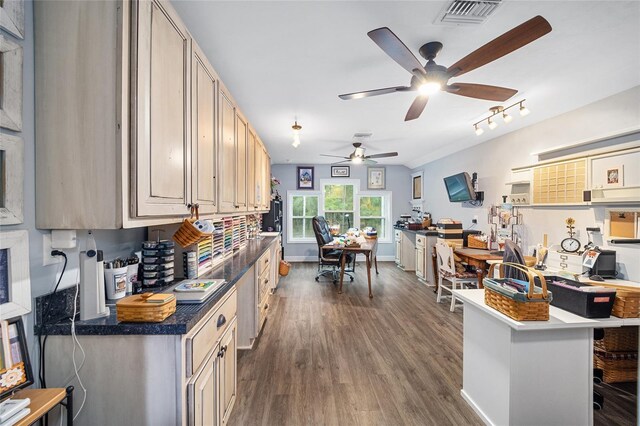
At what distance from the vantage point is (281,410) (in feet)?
6.04

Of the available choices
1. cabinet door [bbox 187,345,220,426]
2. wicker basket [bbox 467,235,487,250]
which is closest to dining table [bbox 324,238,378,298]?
wicker basket [bbox 467,235,487,250]

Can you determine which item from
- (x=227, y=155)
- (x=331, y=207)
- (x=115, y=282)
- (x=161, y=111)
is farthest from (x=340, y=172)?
(x=115, y=282)

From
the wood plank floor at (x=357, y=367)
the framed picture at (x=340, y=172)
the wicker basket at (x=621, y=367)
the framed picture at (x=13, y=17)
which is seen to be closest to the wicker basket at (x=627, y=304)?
the wood plank floor at (x=357, y=367)

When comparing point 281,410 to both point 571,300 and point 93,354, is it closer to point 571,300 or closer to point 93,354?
point 93,354

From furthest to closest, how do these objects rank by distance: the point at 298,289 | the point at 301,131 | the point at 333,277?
the point at 333,277 → the point at 298,289 → the point at 301,131

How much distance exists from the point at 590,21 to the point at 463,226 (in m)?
3.57

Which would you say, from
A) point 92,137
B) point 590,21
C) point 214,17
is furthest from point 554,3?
point 92,137

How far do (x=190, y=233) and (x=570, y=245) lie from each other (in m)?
3.57

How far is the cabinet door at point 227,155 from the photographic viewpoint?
2105 millimetres

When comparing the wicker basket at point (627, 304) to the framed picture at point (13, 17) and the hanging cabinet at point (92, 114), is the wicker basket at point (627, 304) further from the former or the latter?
the framed picture at point (13, 17)

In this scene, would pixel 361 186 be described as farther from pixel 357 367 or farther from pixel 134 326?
pixel 134 326

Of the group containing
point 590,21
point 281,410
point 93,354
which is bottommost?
point 281,410

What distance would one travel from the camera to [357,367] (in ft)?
7.66

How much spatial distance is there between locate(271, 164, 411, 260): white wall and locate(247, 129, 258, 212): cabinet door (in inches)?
121
